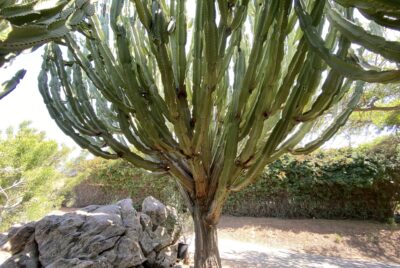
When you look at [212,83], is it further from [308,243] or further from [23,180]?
[308,243]

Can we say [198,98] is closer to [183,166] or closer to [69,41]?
[183,166]

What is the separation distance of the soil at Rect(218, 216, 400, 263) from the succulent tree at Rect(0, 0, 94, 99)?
8.34 metres

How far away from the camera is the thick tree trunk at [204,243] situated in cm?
348

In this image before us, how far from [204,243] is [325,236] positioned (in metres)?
6.68

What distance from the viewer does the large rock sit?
3748 millimetres

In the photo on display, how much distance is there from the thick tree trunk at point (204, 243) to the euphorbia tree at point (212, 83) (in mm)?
10

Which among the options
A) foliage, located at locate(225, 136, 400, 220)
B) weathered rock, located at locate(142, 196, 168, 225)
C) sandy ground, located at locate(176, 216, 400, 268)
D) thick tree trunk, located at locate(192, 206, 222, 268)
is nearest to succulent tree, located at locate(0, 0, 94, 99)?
thick tree trunk, located at locate(192, 206, 222, 268)

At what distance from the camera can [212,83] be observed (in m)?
2.67

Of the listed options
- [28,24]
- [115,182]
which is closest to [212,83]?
[28,24]

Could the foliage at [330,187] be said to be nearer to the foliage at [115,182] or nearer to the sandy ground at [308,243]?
the sandy ground at [308,243]

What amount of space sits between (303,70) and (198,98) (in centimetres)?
91

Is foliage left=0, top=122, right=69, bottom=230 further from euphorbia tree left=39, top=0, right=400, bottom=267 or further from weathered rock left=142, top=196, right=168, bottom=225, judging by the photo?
euphorbia tree left=39, top=0, right=400, bottom=267

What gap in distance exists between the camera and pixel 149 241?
471 centimetres

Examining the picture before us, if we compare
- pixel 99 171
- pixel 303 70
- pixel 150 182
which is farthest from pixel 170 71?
pixel 99 171
